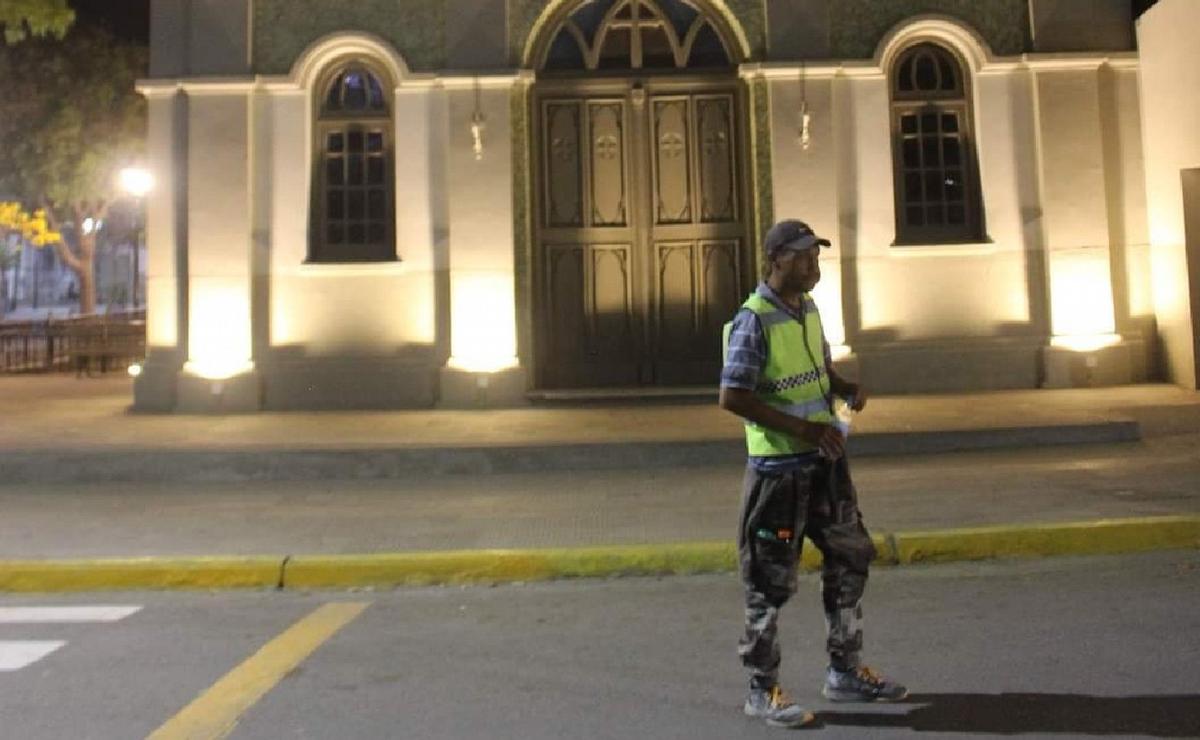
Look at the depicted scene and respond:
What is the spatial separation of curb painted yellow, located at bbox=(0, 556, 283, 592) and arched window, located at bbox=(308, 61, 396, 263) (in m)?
7.18

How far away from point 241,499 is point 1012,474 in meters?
6.19

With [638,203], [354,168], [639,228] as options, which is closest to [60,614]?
[354,168]

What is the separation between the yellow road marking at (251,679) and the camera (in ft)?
14.6

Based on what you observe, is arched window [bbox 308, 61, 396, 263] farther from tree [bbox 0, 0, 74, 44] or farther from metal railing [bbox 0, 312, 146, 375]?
metal railing [bbox 0, 312, 146, 375]

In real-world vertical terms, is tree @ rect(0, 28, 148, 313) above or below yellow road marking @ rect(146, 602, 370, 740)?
above

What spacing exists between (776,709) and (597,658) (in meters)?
1.24

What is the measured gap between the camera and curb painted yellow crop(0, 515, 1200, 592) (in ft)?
23.1

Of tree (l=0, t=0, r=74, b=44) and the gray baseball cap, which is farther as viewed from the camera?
tree (l=0, t=0, r=74, b=44)

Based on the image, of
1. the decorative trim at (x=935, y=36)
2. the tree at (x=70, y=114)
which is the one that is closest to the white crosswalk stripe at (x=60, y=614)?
the decorative trim at (x=935, y=36)

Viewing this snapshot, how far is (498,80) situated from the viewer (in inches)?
530

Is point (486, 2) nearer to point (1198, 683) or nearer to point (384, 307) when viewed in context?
point (384, 307)

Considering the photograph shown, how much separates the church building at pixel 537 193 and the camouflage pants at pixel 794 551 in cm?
889

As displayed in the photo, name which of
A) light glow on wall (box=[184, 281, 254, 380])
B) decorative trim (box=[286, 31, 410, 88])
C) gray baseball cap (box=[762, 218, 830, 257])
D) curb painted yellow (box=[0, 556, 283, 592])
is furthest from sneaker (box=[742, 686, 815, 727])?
decorative trim (box=[286, 31, 410, 88])

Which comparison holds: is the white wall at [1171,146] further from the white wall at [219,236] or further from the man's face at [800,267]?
the white wall at [219,236]
